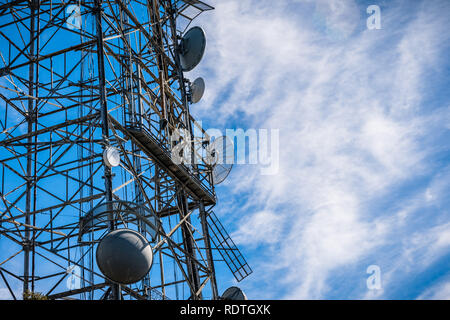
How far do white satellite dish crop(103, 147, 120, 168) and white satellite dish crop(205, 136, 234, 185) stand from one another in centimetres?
746

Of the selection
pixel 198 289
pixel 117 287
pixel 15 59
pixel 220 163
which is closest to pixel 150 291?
pixel 198 289

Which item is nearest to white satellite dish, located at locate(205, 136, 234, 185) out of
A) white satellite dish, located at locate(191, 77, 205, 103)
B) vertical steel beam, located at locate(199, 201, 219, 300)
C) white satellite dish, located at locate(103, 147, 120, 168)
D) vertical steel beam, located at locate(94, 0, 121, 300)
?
vertical steel beam, located at locate(199, 201, 219, 300)

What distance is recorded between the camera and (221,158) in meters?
Result: 28.1

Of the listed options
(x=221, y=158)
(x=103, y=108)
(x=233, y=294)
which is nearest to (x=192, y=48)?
(x=221, y=158)

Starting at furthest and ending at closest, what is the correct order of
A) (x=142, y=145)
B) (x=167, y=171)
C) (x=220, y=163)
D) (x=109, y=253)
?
(x=220, y=163) < (x=167, y=171) < (x=142, y=145) < (x=109, y=253)

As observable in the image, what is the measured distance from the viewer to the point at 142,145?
23156 millimetres

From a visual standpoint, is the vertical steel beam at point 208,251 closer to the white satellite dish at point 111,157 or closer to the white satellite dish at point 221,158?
the white satellite dish at point 221,158

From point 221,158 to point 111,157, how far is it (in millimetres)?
8242

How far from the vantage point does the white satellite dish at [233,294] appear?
961 inches

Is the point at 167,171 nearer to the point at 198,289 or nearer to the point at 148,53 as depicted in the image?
the point at 198,289

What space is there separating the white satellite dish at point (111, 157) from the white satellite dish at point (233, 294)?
7.49 meters

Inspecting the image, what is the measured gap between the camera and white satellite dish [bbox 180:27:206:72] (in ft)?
95.8

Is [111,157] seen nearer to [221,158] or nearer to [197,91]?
[221,158]
